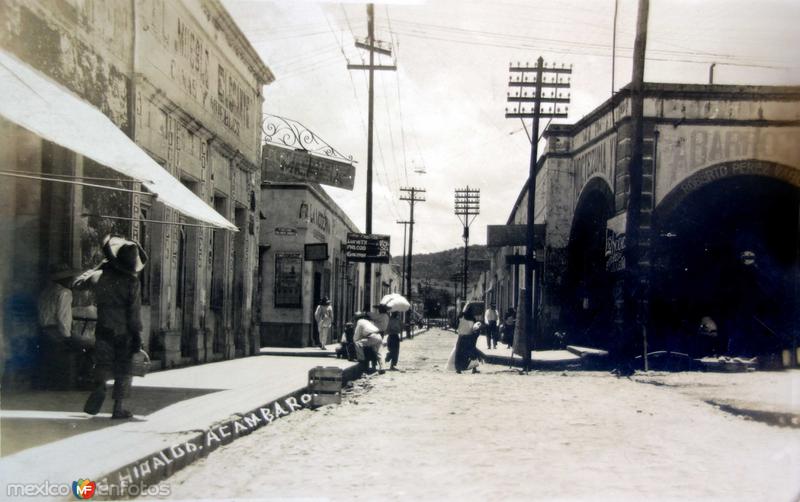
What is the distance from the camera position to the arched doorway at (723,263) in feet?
65.5

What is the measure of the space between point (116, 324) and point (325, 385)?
152 inches

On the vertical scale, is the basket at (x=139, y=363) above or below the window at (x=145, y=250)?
below

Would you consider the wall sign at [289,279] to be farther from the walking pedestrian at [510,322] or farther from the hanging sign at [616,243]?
the hanging sign at [616,243]

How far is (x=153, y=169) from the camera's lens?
25.1ft

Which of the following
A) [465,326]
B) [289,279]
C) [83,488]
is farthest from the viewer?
[289,279]

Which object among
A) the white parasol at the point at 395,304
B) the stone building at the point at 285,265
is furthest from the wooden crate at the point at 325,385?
the stone building at the point at 285,265

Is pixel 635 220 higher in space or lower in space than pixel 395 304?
higher

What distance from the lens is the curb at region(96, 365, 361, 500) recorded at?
188 inches

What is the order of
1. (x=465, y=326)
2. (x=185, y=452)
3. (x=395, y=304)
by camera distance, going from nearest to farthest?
(x=185, y=452)
(x=465, y=326)
(x=395, y=304)

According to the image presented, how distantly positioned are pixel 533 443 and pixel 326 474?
85.7 inches

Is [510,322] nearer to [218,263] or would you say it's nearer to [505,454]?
[218,263]

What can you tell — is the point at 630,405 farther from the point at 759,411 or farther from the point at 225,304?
the point at 225,304

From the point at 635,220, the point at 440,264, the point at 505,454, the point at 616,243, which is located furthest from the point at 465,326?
the point at 440,264

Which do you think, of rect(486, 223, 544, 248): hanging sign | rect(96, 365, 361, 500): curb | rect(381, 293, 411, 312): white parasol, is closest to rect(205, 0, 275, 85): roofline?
rect(381, 293, 411, 312): white parasol
